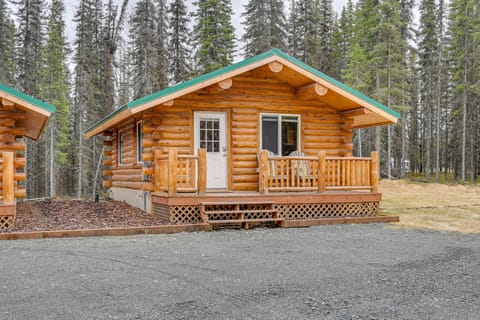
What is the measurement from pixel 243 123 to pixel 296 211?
2740mm

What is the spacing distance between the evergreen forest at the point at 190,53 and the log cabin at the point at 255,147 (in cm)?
1560

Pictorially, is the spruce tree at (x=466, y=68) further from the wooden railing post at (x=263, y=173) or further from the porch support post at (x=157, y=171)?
the porch support post at (x=157, y=171)

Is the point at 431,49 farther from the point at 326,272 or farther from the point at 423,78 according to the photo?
the point at 326,272

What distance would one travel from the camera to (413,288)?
193 inches

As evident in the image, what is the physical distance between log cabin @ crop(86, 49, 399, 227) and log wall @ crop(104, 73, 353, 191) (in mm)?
27

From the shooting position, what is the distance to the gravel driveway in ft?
13.5

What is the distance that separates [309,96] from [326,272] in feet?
23.5

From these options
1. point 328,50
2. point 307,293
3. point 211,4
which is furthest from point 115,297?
point 328,50

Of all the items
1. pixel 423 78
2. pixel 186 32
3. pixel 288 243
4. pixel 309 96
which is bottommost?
pixel 288 243

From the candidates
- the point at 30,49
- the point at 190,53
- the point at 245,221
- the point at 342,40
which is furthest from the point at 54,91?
the point at 342,40

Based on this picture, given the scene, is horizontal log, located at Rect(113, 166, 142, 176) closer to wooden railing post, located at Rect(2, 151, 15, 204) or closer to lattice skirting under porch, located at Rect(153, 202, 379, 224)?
lattice skirting under porch, located at Rect(153, 202, 379, 224)

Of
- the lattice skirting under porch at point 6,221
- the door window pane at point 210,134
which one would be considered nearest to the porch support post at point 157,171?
the door window pane at point 210,134

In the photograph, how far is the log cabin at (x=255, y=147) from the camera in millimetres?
10109

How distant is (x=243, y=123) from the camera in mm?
11766
